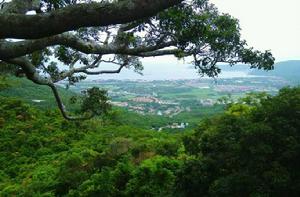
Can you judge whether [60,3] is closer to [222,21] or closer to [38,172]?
[222,21]

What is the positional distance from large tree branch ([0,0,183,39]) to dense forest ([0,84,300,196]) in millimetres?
7821

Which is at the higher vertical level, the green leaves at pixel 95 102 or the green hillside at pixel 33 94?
the green leaves at pixel 95 102

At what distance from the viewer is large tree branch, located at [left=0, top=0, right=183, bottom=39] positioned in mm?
3508

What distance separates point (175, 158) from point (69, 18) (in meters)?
17.0

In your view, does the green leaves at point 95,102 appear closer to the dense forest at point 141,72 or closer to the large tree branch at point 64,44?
the dense forest at point 141,72

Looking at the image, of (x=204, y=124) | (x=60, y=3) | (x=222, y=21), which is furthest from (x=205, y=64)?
(x=204, y=124)

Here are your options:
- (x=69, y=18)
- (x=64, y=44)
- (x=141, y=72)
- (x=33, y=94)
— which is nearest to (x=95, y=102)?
(x=141, y=72)

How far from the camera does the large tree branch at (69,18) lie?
3.51 metres

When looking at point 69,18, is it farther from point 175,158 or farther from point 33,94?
point 33,94

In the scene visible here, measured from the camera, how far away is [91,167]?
69.6 feet

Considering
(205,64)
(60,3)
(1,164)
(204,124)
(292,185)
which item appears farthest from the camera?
(1,164)

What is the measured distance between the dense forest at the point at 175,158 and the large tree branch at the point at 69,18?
782 cm

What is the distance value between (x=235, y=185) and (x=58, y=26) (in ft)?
27.0

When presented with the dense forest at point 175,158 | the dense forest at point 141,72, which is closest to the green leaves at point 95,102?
the dense forest at point 141,72
